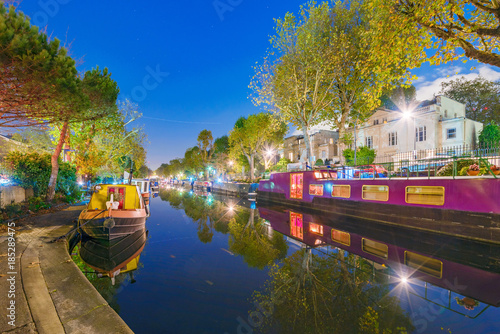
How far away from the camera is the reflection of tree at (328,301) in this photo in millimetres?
4016

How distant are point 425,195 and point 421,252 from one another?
4404 millimetres

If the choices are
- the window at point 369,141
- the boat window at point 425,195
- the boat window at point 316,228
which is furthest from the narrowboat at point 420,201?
the window at point 369,141

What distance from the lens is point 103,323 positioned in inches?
129

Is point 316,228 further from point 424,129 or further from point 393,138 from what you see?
point 393,138

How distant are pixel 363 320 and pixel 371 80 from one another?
81.9 feet

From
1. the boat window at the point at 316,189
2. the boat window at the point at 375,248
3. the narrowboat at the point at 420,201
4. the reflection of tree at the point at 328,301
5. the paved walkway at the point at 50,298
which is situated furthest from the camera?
the boat window at the point at 316,189

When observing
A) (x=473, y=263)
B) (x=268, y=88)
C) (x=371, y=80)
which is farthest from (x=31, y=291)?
(x=371, y=80)

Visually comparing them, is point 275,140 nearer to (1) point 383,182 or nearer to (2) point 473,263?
(1) point 383,182

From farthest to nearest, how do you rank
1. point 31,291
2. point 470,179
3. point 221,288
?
1. point 470,179
2. point 221,288
3. point 31,291

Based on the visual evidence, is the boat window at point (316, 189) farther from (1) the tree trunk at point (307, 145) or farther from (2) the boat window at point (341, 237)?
(2) the boat window at point (341, 237)

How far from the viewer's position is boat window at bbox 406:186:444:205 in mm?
10527

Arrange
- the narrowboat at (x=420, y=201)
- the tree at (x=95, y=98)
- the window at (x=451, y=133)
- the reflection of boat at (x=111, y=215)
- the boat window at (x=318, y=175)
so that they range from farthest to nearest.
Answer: the window at (x=451, y=133), the boat window at (x=318, y=175), the tree at (x=95, y=98), the narrowboat at (x=420, y=201), the reflection of boat at (x=111, y=215)

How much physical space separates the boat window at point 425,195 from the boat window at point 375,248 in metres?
4.17

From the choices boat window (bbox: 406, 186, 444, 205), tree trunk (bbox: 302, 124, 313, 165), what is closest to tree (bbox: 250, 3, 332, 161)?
tree trunk (bbox: 302, 124, 313, 165)
